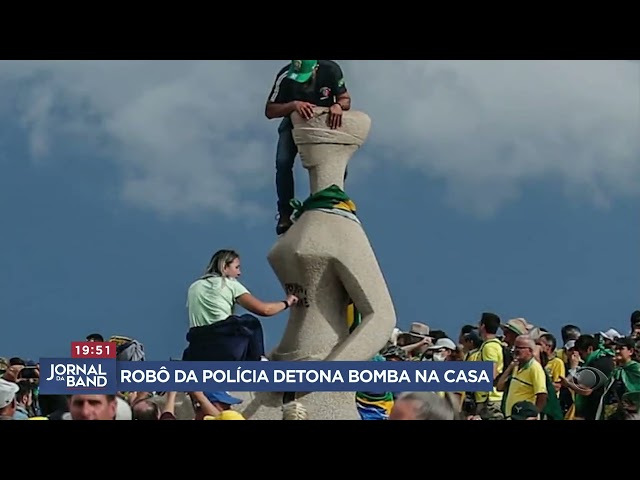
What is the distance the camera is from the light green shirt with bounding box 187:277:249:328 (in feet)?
29.8

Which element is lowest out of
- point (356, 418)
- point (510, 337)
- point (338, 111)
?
point (356, 418)

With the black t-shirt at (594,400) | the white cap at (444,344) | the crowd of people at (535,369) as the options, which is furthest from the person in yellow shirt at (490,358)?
the black t-shirt at (594,400)

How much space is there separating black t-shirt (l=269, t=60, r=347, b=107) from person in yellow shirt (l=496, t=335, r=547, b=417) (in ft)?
7.28

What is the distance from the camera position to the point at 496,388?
935 cm

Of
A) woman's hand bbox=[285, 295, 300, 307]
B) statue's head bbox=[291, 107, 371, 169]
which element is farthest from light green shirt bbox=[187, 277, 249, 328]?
statue's head bbox=[291, 107, 371, 169]

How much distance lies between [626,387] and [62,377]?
3941 mm

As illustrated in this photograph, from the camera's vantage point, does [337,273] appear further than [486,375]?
Yes

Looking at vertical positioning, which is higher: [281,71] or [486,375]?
[281,71]

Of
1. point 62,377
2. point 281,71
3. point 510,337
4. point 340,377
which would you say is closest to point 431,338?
point 510,337

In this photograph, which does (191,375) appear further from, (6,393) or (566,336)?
(566,336)

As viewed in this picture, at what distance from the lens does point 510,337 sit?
31.8 feet

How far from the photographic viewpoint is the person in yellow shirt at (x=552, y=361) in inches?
402

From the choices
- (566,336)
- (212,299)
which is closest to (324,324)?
(212,299)

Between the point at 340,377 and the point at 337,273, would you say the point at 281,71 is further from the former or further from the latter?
the point at 340,377
